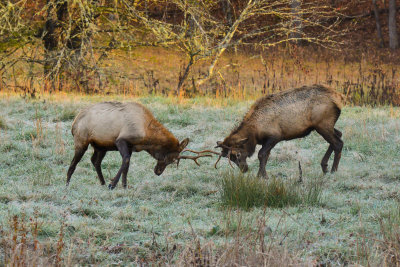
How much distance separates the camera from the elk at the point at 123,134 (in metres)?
7.26

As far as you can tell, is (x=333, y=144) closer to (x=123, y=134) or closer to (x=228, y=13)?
(x=123, y=134)

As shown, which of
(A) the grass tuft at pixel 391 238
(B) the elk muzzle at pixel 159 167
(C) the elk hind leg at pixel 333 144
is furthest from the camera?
(C) the elk hind leg at pixel 333 144

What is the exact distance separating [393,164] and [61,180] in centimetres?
507

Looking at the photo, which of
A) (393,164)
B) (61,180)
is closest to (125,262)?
(61,180)

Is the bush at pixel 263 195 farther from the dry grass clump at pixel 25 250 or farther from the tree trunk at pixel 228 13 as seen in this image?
the tree trunk at pixel 228 13

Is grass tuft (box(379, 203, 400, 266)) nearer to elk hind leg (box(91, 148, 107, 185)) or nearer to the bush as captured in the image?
the bush

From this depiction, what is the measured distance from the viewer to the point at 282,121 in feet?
27.0

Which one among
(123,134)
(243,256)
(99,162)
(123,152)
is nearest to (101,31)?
(99,162)

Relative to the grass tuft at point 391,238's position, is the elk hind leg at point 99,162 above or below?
below

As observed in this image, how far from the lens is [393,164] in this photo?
8789 millimetres

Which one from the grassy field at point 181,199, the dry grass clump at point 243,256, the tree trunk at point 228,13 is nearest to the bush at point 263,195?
the grassy field at point 181,199

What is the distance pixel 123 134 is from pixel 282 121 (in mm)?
2421

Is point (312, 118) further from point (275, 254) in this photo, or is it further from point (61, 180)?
point (275, 254)

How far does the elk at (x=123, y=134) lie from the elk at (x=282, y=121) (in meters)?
1.04
